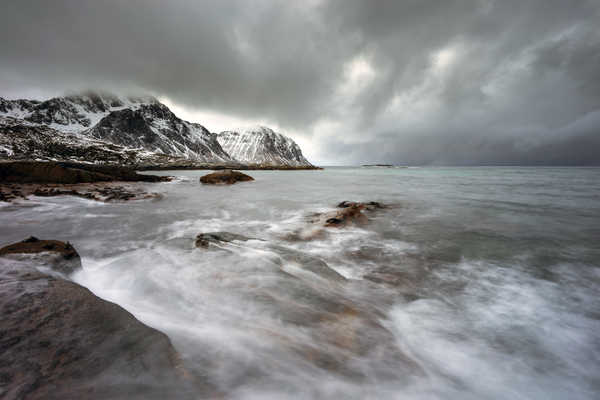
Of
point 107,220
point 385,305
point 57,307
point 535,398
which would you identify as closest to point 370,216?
point 385,305

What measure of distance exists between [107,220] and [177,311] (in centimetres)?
680

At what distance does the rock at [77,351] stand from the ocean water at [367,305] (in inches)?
10.8

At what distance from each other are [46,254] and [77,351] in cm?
278

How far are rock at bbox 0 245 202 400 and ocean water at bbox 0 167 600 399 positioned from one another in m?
0.27

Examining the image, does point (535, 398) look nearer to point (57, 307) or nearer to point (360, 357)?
point (360, 357)

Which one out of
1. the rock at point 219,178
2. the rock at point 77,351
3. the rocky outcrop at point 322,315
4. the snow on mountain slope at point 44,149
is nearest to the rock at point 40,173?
the rock at point 219,178

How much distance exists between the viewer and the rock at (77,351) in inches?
59.3

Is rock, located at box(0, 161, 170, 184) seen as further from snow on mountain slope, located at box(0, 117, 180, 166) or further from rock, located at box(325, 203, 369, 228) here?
snow on mountain slope, located at box(0, 117, 180, 166)

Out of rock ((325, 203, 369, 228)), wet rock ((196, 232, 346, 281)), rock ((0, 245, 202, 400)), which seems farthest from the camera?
rock ((325, 203, 369, 228))

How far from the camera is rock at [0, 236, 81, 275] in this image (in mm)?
3354

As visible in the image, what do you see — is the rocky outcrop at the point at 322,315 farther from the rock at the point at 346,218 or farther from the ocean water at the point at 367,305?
the rock at the point at 346,218

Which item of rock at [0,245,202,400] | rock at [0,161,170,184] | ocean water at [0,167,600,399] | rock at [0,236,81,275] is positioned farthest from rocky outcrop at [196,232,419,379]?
rock at [0,161,170,184]

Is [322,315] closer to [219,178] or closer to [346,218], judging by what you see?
[346,218]

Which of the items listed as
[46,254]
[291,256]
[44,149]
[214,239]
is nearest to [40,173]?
[46,254]
